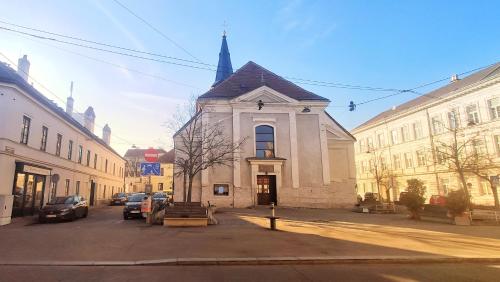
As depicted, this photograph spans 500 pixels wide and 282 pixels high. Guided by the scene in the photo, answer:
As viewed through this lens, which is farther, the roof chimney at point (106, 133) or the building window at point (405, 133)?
the roof chimney at point (106, 133)

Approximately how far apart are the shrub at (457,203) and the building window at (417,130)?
26732 millimetres

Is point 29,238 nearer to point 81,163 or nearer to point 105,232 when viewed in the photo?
point 105,232

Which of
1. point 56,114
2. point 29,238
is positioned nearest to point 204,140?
point 56,114

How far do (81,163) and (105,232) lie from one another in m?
21.6

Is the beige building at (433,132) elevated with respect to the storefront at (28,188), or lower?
elevated

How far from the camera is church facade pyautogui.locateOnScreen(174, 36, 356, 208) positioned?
96.3ft

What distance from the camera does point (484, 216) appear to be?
822 inches

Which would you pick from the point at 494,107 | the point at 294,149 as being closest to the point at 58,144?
the point at 294,149

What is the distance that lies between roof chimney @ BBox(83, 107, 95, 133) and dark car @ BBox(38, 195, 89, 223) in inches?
880

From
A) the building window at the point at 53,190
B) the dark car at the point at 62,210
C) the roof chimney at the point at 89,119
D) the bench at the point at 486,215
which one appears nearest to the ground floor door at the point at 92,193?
the roof chimney at the point at 89,119

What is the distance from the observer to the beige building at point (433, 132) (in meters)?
34.6

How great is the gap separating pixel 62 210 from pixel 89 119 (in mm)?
25118

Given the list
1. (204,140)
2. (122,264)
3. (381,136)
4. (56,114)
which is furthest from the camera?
(381,136)

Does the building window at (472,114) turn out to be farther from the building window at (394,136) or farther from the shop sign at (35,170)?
the shop sign at (35,170)
